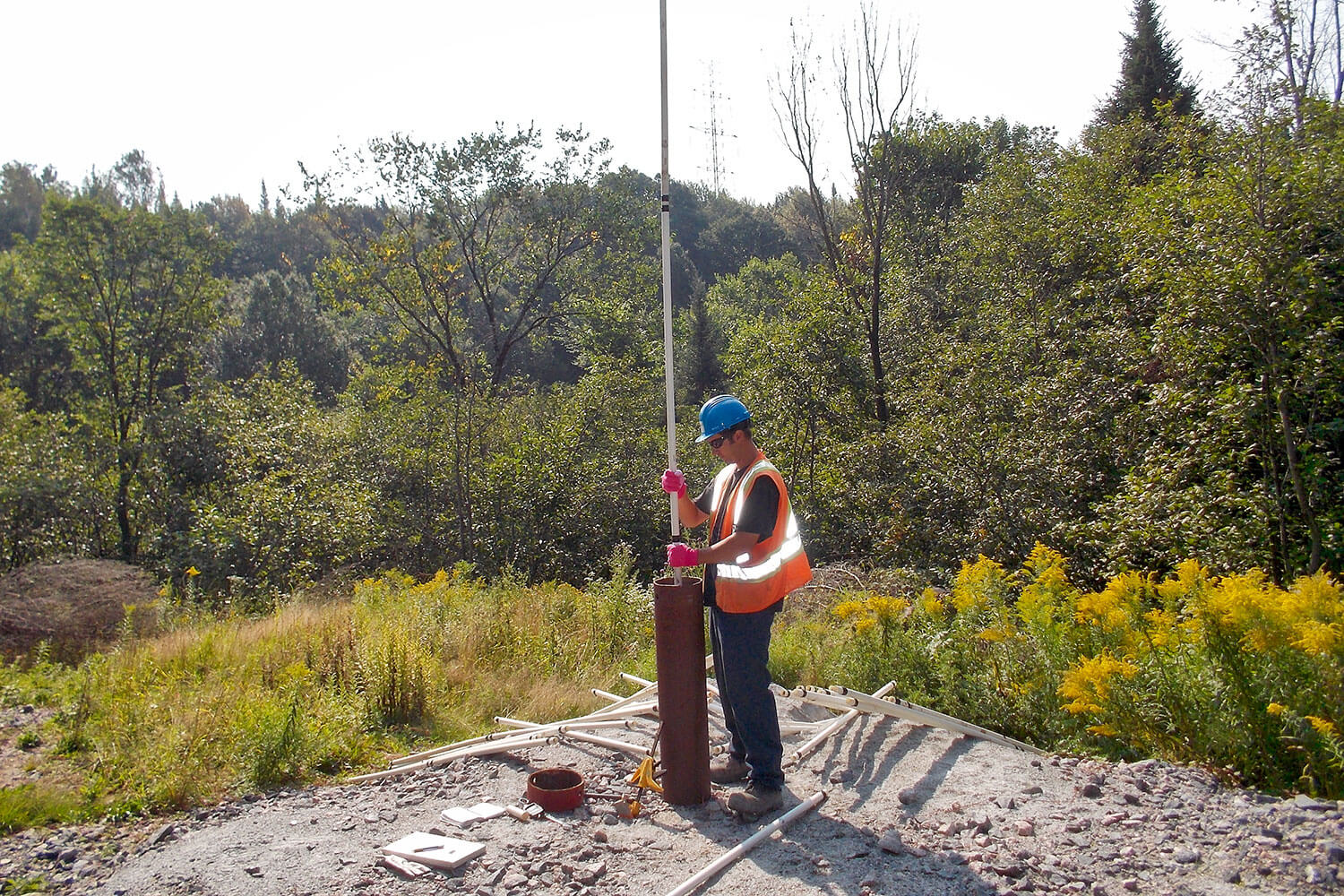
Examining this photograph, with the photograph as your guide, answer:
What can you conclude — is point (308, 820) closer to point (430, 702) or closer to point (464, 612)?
point (430, 702)

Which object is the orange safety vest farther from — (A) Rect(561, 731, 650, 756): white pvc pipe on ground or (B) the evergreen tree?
(B) the evergreen tree

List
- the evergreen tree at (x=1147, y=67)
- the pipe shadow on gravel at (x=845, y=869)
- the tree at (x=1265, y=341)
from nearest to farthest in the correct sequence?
the pipe shadow on gravel at (x=845, y=869), the tree at (x=1265, y=341), the evergreen tree at (x=1147, y=67)

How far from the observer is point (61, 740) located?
6137mm

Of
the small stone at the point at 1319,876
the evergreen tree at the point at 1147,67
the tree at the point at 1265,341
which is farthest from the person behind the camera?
the evergreen tree at the point at 1147,67

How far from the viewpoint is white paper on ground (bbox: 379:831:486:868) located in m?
3.78

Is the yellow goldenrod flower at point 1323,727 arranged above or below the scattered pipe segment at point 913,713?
above

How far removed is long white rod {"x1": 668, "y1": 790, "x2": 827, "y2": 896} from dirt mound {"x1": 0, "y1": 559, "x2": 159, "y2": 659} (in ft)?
26.5

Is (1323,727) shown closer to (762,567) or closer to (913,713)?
(913,713)

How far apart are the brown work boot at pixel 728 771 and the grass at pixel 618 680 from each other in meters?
1.58

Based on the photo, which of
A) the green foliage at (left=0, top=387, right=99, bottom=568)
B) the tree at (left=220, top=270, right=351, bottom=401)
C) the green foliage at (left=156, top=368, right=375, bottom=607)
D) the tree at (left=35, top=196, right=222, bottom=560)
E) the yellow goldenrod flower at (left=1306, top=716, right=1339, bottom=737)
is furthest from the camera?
the tree at (left=220, top=270, right=351, bottom=401)

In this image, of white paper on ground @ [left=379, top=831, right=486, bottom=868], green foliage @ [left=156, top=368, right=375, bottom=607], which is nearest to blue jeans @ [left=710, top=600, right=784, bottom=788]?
white paper on ground @ [left=379, top=831, right=486, bottom=868]

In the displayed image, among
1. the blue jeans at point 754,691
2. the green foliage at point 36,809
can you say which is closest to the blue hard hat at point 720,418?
the blue jeans at point 754,691

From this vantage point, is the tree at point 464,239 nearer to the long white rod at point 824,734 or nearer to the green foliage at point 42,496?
the green foliage at point 42,496

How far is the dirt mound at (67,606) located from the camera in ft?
31.3
